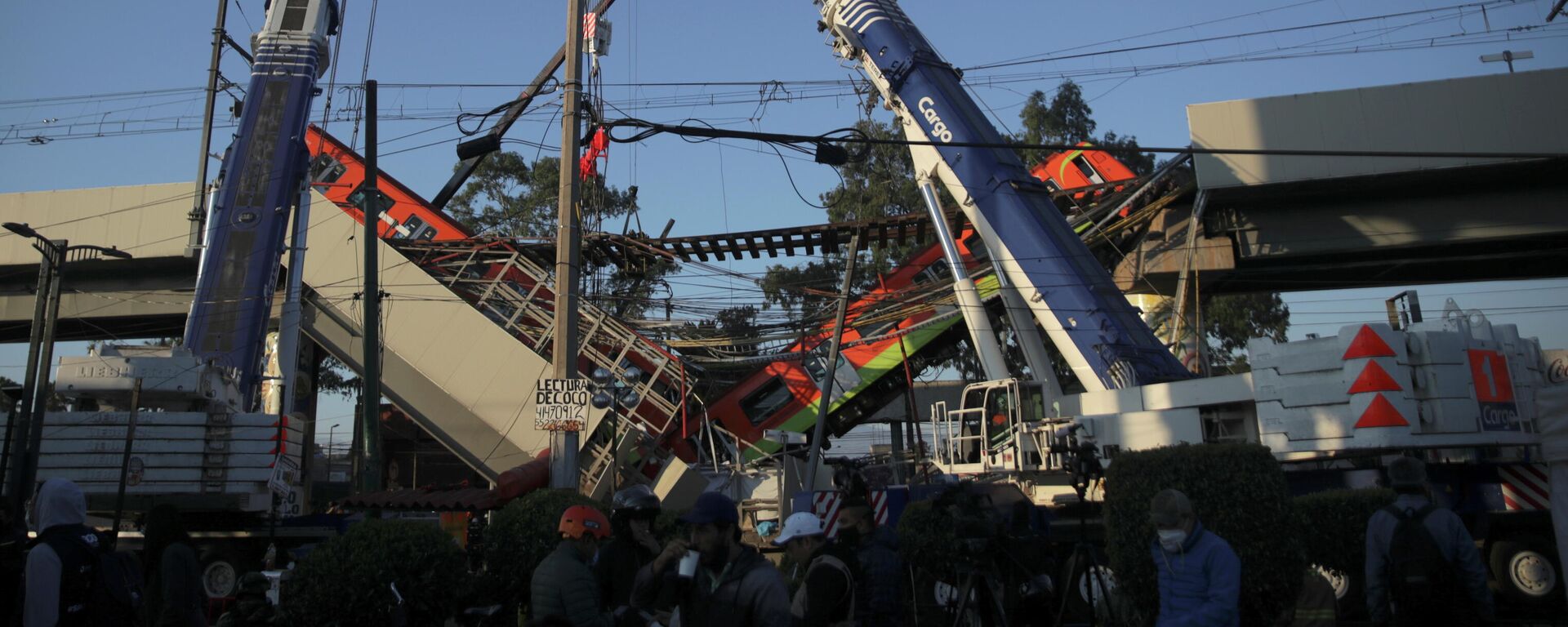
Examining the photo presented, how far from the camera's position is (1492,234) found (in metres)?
24.4

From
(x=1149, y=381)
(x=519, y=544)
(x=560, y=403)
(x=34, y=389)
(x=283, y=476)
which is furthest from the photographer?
(x=1149, y=381)

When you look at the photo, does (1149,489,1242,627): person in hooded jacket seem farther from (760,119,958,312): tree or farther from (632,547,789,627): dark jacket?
(760,119,958,312): tree

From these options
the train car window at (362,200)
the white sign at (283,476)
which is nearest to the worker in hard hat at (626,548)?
the white sign at (283,476)

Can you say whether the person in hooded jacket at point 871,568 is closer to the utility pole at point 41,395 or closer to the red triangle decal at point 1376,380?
the red triangle decal at point 1376,380

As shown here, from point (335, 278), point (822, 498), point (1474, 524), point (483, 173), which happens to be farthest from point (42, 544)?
point (483, 173)

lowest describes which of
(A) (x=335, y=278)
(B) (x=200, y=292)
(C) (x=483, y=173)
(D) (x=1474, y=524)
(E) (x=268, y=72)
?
(D) (x=1474, y=524)

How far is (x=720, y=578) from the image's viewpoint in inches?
211

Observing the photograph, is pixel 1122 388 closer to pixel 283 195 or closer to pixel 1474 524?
pixel 1474 524

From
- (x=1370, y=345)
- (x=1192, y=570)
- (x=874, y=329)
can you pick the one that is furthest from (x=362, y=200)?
(x=1192, y=570)

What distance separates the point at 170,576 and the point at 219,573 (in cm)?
1170

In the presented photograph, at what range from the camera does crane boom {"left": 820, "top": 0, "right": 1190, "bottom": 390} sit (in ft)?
72.4

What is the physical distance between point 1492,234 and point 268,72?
89.4 feet

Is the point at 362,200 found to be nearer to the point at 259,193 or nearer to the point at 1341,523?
the point at 259,193

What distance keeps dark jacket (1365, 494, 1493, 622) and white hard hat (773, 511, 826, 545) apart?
383 centimetres
